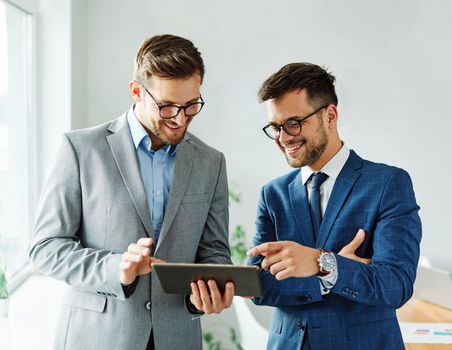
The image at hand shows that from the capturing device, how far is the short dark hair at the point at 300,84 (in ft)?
6.96

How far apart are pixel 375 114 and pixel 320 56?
51cm

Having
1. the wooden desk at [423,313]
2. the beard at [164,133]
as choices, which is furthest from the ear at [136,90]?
the wooden desk at [423,313]

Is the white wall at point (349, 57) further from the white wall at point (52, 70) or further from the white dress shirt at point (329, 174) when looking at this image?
the white dress shirt at point (329, 174)

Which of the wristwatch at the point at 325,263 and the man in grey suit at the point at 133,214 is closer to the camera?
the wristwatch at the point at 325,263

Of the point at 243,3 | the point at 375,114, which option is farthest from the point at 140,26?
the point at 375,114

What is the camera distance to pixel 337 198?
6.70ft

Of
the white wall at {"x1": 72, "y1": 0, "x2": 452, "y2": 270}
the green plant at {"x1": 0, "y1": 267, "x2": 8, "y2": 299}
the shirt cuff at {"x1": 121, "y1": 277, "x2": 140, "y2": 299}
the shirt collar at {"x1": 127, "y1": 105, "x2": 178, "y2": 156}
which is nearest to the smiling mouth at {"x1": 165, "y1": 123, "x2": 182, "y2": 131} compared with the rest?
the shirt collar at {"x1": 127, "y1": 105, "x2": 178, "y2": 156}

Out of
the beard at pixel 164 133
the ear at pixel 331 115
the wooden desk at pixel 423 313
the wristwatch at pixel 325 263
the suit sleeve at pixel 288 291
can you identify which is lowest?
the wooden desk at pixel 423 313

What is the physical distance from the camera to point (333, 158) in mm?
2127

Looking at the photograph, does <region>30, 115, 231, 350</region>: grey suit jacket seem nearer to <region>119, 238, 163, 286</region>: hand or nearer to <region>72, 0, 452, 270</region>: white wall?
<region>119, 238, 163, 286</region>: hand

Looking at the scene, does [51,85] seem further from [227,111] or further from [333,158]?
[333,158]

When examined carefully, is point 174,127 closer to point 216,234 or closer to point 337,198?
point 216,234

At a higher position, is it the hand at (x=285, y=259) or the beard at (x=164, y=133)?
the beard at (x=164, y=133)

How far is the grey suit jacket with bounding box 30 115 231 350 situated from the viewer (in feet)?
6.40
